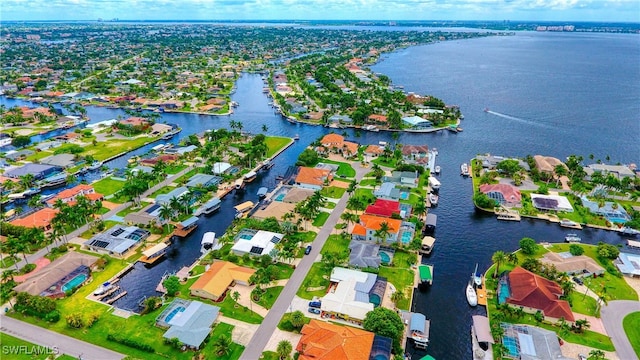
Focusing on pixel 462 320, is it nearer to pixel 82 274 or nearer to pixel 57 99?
pixel 82 274

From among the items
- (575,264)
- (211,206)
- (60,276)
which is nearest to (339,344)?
(575,264)

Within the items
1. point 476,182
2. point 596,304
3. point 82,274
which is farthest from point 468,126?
point 82,274

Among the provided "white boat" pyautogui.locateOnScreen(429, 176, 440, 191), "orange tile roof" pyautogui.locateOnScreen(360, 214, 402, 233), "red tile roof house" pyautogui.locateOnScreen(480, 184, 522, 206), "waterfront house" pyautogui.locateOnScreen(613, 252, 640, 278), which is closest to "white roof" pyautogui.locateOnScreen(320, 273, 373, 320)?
"orange tile roof" pyautogui.locateOnScreen(360, 214, 402, 233)

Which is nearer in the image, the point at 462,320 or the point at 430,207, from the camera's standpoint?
the point at 462,320

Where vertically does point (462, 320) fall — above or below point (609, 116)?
below

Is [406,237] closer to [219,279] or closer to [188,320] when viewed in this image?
[219,279]
